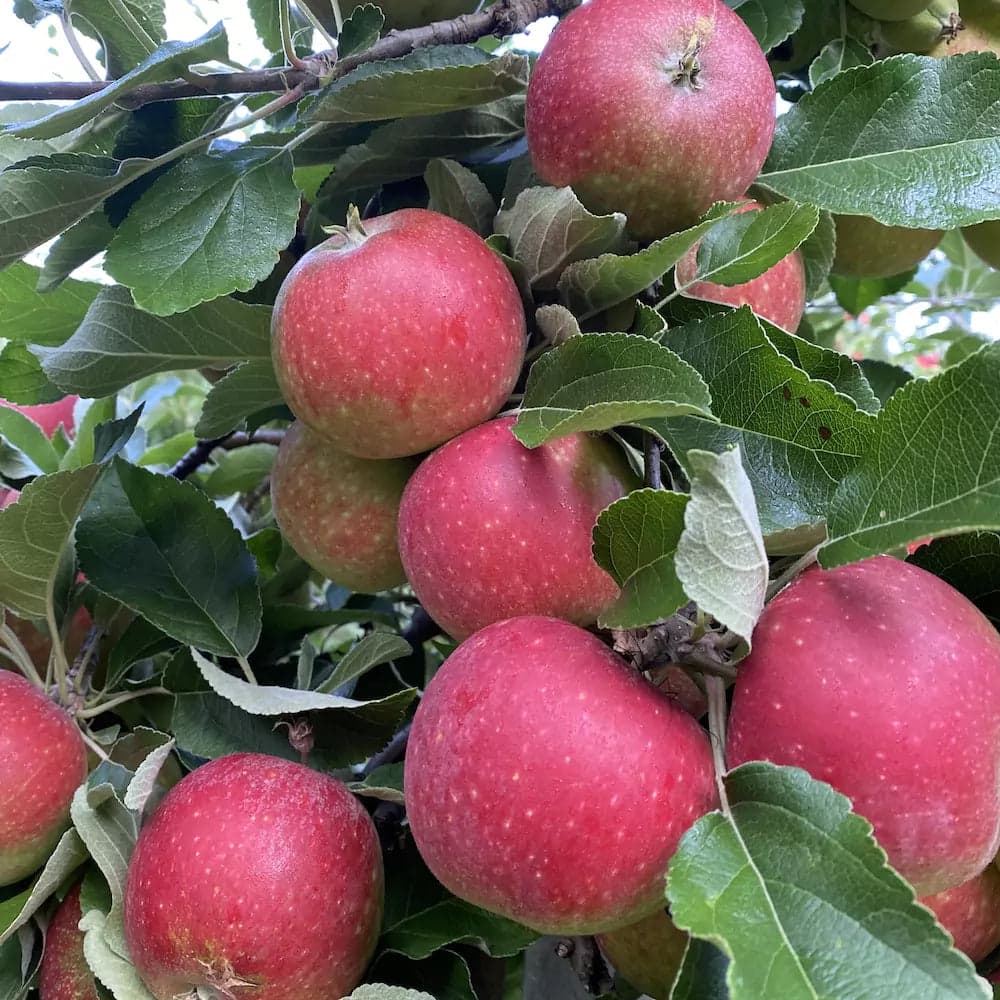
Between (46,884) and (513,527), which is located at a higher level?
(513,527)

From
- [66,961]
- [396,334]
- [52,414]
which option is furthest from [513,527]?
[52,414]

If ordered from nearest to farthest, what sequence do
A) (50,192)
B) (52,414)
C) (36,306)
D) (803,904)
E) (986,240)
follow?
(803,904)
(50,192)
(36,306)
(986,240)
(52,414)

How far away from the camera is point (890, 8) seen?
91 centimetres

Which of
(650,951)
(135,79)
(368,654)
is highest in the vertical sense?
(135,79)

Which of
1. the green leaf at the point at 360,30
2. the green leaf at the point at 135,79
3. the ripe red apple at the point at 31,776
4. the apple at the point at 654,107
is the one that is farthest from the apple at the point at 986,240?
the ripe red apple at the point at 31,776

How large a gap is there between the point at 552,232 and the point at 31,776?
57 cm

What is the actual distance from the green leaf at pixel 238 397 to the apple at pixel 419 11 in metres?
0.33

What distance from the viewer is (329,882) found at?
638 millimetres

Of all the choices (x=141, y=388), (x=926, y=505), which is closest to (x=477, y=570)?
(x=926, y=505)

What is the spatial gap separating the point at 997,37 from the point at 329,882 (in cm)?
103

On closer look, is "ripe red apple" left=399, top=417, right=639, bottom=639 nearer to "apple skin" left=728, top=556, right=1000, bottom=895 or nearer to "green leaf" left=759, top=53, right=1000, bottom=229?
"apple skin" left=728, top=556, right=1000, bottom=895

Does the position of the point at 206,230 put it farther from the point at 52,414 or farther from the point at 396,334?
the point at 52,414

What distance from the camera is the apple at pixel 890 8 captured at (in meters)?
0.90

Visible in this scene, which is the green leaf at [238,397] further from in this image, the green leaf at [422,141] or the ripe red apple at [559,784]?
the ripe red apple at [559,784]
